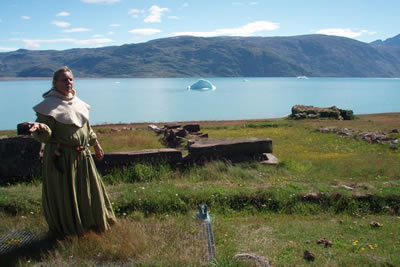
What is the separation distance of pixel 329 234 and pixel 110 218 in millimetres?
3321

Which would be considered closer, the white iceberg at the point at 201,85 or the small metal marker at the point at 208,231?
the small metal marker at the point at 208,231

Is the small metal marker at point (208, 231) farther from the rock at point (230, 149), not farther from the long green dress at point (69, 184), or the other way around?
the rock at point (230, 149)

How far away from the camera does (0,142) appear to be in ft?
28.9

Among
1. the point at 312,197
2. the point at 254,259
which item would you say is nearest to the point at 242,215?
the point at 312,197

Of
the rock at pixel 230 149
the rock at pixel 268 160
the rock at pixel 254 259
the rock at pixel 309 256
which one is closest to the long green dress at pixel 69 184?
the rock at pixel 254 259

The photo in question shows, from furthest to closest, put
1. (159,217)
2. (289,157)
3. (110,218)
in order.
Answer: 1. (289,157)
2. (159,217)
3. (110,218)

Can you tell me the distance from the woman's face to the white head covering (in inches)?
2.4

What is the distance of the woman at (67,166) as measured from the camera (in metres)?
4.57

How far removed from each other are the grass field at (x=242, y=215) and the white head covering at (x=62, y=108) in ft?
4.94

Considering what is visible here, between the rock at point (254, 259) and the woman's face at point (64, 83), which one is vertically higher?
the woman's face at point (64, 83)

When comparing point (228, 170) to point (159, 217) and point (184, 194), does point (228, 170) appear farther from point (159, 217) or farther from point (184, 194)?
point (159, 217)

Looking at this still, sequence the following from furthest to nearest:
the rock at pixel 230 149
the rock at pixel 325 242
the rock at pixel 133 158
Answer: the rock at pixel 230 149
the rock at pixel 133 158
the rock at pixel 325 242

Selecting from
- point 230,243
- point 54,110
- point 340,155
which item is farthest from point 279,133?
point 54,110

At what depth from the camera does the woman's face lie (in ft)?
15.0
